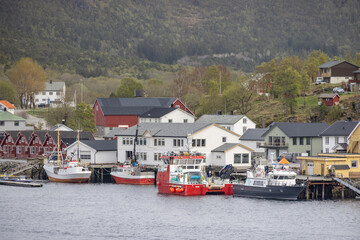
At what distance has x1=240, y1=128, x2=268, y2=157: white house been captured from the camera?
112 meters

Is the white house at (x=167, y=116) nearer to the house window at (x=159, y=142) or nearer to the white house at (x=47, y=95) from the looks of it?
the house window at (x=159, y=142)

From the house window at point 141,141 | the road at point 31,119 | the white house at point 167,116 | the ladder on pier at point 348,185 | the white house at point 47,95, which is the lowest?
the ladder on pier at point 348,185

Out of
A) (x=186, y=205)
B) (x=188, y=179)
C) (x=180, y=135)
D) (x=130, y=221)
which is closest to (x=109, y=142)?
(x=180, y=135)

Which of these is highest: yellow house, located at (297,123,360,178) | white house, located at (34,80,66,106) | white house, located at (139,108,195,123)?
white house, located at (34,80,66,106)

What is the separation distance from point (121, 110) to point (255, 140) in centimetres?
3374

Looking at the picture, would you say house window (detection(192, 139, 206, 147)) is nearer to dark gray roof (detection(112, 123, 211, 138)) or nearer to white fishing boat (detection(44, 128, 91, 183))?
Answer: dark gray roof (detection(112, 123, 211, 138))

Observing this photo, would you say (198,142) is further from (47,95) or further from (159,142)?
(47,95)

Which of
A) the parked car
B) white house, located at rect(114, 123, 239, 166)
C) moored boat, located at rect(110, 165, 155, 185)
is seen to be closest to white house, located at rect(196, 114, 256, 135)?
white house, located at rect(114, 123, 239, 166)

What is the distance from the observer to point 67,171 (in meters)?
104

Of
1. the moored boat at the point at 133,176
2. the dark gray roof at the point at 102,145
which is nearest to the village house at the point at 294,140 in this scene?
the moored boat at the point at 133,176

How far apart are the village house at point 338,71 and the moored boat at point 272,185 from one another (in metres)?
72.1

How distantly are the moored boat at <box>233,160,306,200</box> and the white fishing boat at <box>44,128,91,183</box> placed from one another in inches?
996

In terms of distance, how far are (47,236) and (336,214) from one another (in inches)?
1070

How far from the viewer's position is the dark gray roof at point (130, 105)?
138m
